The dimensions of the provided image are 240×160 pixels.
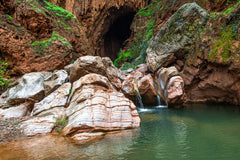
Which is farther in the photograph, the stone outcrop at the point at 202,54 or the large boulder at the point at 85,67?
the large boulder at the point at 85,67

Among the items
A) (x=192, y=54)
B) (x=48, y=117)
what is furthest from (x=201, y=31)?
(x=48, y=117)

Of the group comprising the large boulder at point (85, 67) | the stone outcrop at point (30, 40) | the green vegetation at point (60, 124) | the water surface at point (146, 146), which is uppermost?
the stone outcrop at point (30, 40)

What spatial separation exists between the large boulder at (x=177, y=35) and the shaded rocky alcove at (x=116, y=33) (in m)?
19.1

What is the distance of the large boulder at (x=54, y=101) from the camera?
7.38m

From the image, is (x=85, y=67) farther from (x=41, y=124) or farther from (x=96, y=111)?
(x=41, y=124)

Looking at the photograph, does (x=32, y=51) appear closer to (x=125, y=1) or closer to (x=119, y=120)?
(x=119, y=120)

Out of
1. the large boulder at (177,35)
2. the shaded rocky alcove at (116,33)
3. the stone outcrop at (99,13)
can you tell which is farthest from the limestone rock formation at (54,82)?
the shaded rocky alcove at (116,33)

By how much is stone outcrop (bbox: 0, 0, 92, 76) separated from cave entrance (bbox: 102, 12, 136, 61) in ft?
62.5

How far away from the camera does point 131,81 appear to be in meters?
12.3

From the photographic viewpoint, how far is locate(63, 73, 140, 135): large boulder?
17.5ft

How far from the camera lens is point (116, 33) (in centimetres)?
3497

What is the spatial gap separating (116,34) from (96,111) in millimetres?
32214

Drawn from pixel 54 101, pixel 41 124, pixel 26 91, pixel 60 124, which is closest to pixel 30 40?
pixel 26 91

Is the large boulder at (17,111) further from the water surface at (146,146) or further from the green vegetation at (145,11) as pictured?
the green vegetation at (145,11)
